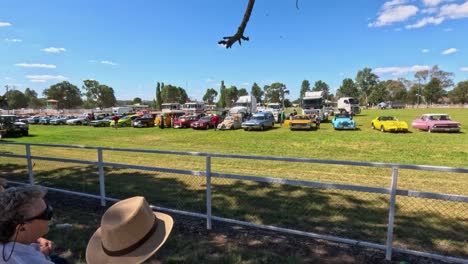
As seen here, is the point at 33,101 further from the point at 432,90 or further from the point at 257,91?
the point at 432,90

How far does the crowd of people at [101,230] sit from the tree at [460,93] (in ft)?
474

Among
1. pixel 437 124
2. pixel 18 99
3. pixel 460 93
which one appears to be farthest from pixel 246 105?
pixel 460 93

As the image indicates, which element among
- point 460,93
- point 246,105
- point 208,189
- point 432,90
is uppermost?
point 432,90

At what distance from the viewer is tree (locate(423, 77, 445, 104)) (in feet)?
369

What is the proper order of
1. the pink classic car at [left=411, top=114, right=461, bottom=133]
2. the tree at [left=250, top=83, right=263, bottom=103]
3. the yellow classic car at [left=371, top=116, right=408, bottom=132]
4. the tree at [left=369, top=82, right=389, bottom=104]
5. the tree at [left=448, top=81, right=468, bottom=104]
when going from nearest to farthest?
1. the pink classic car at [left=411, top=114, right=461, bottom=133]
2. the yellow classic car at [left=371, top=116, right=408, bottom=132]
3. the tree at [left=369, top=82, right=389, bottom=104]
4. the tree at [left=448, top=81, right=468, bottom=104]
5. the tree at [left=250, top=83, right=263, bottom=103]

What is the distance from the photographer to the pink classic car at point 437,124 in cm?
1986

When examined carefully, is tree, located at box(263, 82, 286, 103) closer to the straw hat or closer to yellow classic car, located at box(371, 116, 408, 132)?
yellow classic car, located at box(371, 116, 408, 132)

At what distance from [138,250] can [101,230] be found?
24 cm

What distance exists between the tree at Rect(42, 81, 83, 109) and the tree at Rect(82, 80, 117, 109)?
3.90m

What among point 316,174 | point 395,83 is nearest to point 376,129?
point 316,174

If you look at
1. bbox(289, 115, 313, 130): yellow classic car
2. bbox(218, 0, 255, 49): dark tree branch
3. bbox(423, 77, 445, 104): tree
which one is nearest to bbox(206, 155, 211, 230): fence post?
bbox(218, 0, 255, 49): dark tree branch

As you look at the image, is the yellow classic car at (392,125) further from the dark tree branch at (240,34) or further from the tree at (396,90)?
the tree at (396,90)

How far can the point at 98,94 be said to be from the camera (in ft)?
375

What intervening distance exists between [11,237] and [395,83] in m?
153
